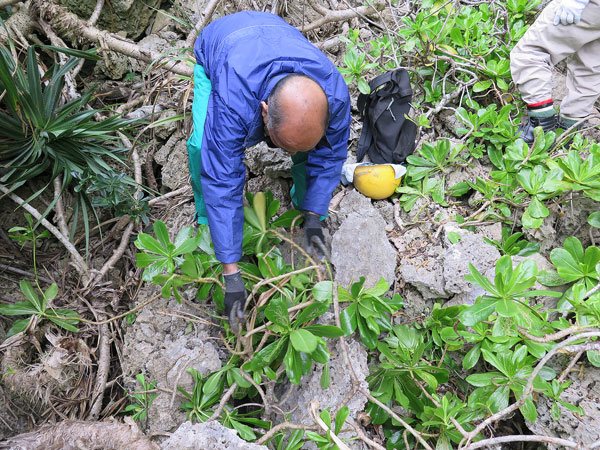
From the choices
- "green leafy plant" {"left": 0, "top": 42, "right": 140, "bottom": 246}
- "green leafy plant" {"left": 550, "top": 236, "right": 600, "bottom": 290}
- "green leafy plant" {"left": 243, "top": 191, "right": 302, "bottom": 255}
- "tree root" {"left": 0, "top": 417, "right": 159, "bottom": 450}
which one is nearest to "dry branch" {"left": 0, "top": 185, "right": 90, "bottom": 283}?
"green leafy plant" {"left": 0, "top": 42, "right": 140, "bottom": 246}

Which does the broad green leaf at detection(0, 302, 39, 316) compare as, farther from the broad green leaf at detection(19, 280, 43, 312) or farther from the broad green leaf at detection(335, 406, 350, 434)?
the broad green leaf at detection(335, 406, 350, 434)

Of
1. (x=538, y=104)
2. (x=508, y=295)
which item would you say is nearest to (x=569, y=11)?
(x=538, y=104)

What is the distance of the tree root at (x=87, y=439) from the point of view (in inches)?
67.0

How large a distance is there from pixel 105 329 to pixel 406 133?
2.26 metres

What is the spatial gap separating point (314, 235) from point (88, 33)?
243cm

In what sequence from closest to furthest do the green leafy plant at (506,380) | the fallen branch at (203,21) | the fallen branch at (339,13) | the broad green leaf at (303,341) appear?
the broad green leaf at (303,341) → the green leafy plant at (506,380) → the fallen branch at (203,21) → the fallen branch at (339,13)

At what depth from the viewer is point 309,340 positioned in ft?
5.13

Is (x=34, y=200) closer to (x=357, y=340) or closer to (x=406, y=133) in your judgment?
(x=357, y=340)

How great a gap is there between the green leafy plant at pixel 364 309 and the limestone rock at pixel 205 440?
1.91ft

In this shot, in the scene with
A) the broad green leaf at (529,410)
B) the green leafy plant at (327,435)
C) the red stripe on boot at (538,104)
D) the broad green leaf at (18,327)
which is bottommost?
the broad green leaf at (18,327)

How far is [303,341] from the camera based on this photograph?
1.56m

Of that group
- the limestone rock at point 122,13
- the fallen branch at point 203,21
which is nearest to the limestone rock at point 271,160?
the fallen branch at point 203,21

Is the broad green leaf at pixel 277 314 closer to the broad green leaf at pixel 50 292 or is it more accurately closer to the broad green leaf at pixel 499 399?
the broad green leaf at pixel 499 399

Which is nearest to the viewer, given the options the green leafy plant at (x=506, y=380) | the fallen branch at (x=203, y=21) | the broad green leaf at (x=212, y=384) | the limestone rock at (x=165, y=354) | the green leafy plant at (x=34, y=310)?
the green leafy plant at (x=506, y=380)
